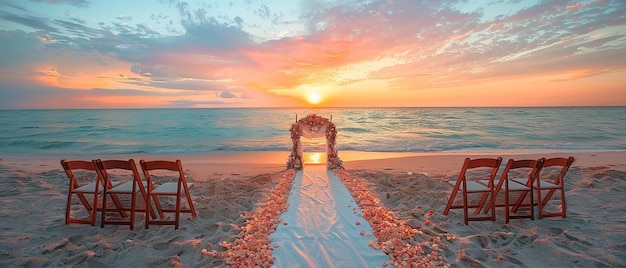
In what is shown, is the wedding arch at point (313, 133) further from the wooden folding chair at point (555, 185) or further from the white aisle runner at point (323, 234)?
the wooden folding chair at point (555, 185)

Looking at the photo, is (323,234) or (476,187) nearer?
(323,234)

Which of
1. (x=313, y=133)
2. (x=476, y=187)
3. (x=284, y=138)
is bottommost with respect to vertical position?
(x=284, y=138)

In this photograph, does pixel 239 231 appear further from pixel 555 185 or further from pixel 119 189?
pixel 555 185

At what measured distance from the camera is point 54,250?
3848mm

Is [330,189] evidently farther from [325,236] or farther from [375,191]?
[325,236]

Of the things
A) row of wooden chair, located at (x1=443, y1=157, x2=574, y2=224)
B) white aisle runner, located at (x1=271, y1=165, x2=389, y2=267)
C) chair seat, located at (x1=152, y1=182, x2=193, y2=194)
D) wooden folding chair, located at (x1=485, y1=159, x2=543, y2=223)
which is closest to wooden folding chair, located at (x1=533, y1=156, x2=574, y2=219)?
row of wooden chair, located at (x1=443, y1=157, x2=574, y2=224)

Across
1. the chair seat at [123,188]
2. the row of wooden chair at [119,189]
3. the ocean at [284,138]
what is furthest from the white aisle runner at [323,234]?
the ocean at [284,138]

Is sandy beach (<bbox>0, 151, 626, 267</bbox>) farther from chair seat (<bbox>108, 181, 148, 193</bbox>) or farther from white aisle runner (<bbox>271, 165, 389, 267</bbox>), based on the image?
white aisle runner (<bbox>271, 165, 389, 267</bbox>)

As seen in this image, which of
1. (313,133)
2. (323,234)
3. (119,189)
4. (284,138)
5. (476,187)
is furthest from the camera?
(284,138)

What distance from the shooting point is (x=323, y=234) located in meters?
4.32

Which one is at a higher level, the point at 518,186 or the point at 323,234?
the point at 518,186

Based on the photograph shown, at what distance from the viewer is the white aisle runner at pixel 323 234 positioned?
3.56m

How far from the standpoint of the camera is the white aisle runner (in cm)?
356

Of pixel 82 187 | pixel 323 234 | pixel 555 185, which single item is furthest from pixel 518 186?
pixel 82 187
